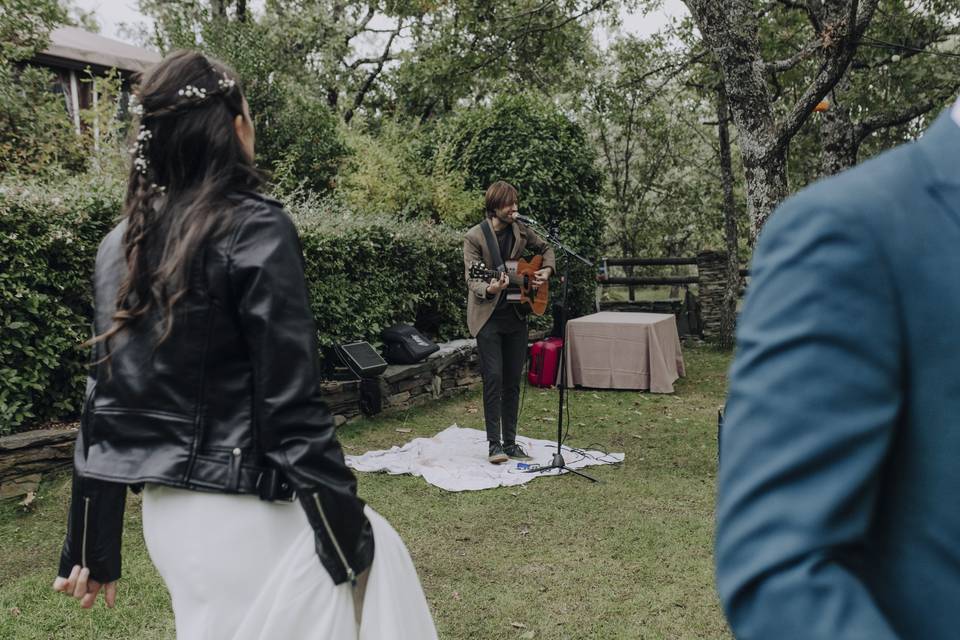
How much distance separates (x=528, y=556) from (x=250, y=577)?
3.36m

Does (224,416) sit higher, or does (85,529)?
(224,416)

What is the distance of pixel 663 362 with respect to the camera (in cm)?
1080

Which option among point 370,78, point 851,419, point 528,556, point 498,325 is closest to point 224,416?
point 851,419

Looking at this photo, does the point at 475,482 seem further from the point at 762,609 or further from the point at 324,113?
the point at 324,113

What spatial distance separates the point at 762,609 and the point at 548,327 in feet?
40.0

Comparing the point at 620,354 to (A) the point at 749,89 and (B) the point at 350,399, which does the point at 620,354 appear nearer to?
(B) the point at 350,399

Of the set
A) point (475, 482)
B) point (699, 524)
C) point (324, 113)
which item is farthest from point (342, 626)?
point (324, 113)

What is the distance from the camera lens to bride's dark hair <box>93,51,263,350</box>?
2.04 metres

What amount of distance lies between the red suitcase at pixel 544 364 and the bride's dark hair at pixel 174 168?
883cm

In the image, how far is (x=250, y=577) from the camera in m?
1.96

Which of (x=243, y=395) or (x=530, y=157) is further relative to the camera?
(x=530, y=157)

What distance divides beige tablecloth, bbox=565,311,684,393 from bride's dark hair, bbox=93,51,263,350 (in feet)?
Answer: 29.6

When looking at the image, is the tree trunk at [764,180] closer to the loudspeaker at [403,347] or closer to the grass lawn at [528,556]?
the grass lawn at [528,556]

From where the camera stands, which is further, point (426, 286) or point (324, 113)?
point (324, 113)
